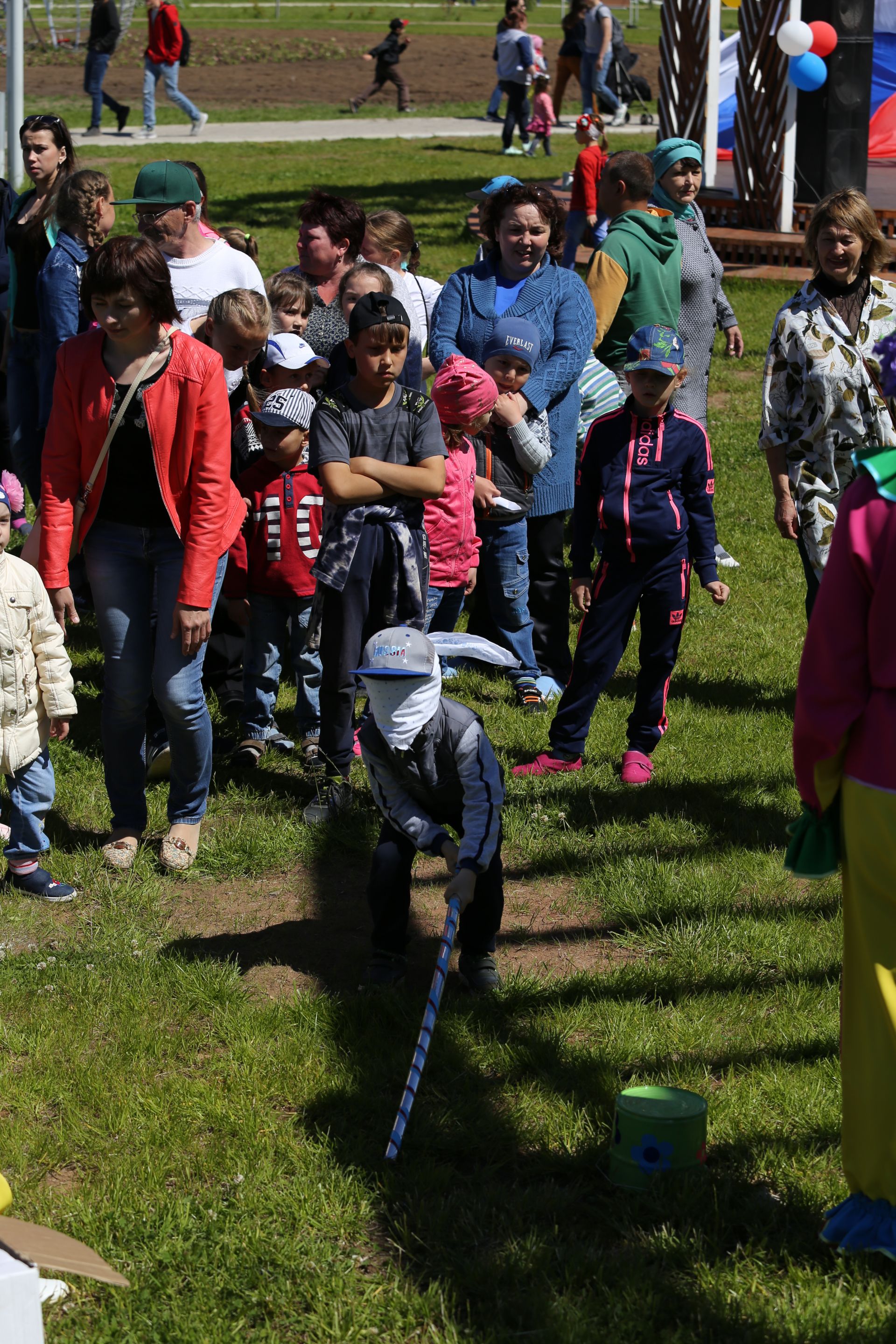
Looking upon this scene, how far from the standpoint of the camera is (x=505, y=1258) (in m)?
3.43

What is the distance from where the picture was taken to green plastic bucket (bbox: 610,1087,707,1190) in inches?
141

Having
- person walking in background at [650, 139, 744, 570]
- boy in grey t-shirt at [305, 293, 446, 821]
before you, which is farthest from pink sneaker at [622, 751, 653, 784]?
person walking in background at [650, 139, 744, 570]

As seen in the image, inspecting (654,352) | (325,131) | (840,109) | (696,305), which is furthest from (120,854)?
(325,131)

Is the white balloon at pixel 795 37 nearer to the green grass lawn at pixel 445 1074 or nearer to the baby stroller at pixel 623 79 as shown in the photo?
the green grass lawn at pixel 445 1074

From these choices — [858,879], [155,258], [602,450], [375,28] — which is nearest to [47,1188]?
[858,879]

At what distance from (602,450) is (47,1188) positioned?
355 centimetres

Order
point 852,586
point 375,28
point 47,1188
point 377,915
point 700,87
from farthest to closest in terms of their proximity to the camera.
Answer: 1. point 375,28
2. point 700,87
3. point 377,915
4. point 47,1188
5. point 852,586

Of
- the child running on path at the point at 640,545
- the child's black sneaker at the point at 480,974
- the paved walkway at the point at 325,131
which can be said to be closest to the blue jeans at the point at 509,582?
the child running on path at the point at 640,545

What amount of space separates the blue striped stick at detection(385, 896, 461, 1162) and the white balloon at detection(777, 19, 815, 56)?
10.7 meters

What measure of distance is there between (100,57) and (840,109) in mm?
15074

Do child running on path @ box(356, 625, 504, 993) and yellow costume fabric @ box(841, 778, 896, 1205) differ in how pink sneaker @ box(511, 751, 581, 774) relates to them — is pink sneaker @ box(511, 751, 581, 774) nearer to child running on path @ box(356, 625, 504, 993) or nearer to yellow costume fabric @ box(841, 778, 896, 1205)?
child running on path @ box(356, 625, 504, 993)

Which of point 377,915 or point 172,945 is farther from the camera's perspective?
point 172,945

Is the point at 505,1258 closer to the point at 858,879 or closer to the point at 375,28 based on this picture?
the point at 858,879

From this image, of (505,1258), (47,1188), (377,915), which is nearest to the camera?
(505,1258)
